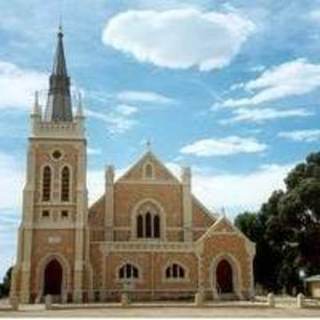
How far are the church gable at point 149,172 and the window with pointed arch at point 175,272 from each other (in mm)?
7145

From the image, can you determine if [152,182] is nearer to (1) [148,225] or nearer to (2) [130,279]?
(1) [148,225]

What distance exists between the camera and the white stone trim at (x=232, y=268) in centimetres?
5206

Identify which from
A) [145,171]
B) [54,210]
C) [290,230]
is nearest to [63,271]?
[54,210]

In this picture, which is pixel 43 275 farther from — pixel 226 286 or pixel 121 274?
pixel 226 286

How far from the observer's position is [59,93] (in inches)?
2221

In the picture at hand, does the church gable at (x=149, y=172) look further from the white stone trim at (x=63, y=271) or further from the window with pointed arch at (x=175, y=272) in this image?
the white stone trim at (x=63, y=271)

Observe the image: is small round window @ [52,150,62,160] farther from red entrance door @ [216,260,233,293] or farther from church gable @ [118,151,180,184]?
red entrance door @ [216,260,233,293]

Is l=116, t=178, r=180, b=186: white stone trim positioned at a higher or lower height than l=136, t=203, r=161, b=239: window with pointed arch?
higher

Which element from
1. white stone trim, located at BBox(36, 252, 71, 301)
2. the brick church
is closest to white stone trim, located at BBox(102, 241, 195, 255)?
the brick church

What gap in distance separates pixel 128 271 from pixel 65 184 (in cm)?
812

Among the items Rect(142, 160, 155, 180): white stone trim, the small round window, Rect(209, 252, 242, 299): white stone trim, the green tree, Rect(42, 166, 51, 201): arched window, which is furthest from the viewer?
Rect(142, 160, 155, 180): white stone trim

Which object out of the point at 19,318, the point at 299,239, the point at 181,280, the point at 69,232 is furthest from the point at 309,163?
the point at 19,318

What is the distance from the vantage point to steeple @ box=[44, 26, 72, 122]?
5550cm

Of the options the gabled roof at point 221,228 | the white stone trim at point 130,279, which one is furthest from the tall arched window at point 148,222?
the gabled roof at point 221,228
